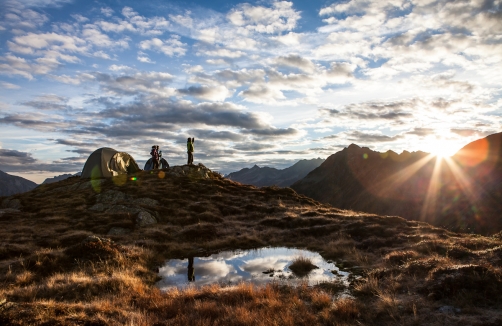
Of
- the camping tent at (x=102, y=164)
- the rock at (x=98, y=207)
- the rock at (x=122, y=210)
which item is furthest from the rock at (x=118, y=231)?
the camping tent at (x=102, y=164)

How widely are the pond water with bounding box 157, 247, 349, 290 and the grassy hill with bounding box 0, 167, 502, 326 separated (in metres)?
0.76

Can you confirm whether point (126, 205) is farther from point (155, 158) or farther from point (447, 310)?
point (447, 310)

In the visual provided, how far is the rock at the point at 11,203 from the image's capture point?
30.1m

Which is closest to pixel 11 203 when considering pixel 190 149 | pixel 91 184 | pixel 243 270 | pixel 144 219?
pixel 91 184

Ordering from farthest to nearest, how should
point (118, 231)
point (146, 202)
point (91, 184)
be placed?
point (91, 184)
point (146, 202)
point (118, 231)

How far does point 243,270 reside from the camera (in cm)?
1314

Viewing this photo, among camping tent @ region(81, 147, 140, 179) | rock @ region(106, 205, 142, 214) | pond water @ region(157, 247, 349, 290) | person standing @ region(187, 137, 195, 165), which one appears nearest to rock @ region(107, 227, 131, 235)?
rock @ region(106, 205, 142, 214)

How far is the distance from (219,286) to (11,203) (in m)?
30.7

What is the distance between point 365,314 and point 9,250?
17.0 m

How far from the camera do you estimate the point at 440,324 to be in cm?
684

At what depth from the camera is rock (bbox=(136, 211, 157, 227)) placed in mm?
23531

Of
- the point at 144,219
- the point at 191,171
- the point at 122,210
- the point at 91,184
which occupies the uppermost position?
the point at 191,171

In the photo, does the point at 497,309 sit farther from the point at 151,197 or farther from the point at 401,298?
the point at 151,197

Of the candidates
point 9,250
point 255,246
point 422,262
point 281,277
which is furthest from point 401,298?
point 9,250
